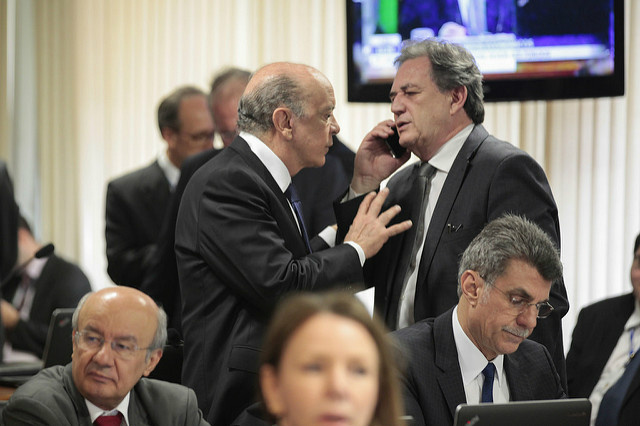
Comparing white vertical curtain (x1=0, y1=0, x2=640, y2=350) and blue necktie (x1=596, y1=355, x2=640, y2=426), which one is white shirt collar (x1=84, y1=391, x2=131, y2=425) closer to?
blue necktie (x1=596, y1=355, x2=640, y2=426)

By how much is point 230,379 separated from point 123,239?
2.11 meters

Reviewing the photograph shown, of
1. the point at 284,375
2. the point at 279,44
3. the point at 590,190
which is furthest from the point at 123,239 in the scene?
the point at 284,375

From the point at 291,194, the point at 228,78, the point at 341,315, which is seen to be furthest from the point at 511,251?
the point at 228,78

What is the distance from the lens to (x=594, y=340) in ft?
14.9

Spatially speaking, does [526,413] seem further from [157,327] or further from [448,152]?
[448,152]

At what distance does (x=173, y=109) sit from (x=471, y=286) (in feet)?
8.65

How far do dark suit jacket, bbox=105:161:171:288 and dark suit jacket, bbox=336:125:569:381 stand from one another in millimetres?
1937

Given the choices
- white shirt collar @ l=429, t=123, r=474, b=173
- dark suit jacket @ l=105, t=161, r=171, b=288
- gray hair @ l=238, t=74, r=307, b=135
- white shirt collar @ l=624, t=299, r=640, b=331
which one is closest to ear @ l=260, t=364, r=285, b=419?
gray hair @ l=238, t=74, r=307, b=135

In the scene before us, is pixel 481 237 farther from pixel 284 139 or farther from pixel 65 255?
pixel 65 255

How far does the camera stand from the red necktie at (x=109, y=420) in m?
2.50

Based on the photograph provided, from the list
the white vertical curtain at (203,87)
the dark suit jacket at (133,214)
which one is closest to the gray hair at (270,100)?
the dark suit jacket at (133,214)

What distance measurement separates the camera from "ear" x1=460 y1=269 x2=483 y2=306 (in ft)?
8.08

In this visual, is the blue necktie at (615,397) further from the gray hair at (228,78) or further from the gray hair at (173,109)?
the gray hair at (173,109)

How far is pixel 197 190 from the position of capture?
2.75 meters
